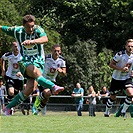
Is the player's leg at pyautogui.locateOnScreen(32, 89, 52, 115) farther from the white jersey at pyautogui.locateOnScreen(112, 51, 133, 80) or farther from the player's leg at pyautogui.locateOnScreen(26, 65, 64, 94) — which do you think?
the player's leg at pyautogui.locateOnScreen(26, 65, 64, 94)

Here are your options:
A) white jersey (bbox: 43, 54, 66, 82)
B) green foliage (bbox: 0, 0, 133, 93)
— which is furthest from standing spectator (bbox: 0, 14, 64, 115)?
green foliage (bbox: 0, 0, 133, 93)

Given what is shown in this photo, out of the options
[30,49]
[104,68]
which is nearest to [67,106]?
[30,49]

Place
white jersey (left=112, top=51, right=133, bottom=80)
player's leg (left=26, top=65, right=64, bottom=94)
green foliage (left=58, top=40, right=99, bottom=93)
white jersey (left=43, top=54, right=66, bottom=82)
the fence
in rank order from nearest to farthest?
player's leg (left=26, top=65, right=64, bottom=94) → white jersey (left=112, top=51, right=133, bottom=80) → white jersey (left=43, top=54, right=66, bottom=82) → the fence → green foliage (left=58, top=40, right=99, bottom=93)

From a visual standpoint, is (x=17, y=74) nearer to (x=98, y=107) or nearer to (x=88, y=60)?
(x=98, y=107)

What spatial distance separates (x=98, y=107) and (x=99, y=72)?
771 inches

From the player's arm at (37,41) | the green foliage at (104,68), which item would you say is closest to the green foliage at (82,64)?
the green foliage at (104,68)

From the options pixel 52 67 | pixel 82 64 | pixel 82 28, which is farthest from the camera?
pixel 82 28

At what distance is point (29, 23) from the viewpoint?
35.1 feet

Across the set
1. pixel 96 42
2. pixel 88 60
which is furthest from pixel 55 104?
pixel 96 42

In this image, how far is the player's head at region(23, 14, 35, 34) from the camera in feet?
34.9

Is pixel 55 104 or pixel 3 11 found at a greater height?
pixel 3 11

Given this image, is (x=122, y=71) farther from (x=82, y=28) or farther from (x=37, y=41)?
(x=82, y=28)

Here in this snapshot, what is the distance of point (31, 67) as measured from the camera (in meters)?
10.6

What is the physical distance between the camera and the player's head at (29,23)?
10641 millimetres
